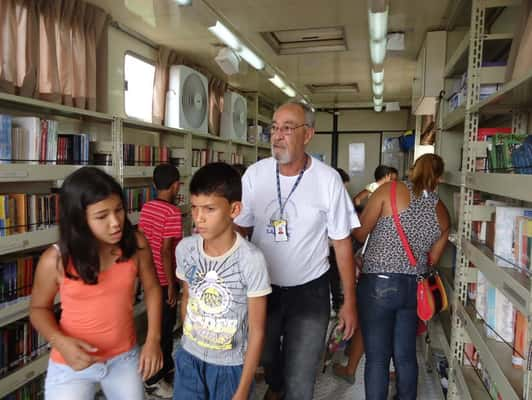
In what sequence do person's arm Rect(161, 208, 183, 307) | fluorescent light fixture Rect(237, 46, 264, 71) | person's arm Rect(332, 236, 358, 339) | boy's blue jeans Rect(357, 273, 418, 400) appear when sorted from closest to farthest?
person's arm Rect(332, 236, 358, 339)
boy's blue jeans Rect(357, 273, 418, 400)
person's arm Rect(161, 208, 183, 307)
fluorescent light fixture Rect(237, 46, 264, 71)

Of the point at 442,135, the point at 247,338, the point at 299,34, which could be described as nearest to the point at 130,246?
the point at 247,338

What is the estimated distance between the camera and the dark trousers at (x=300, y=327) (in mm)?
1673

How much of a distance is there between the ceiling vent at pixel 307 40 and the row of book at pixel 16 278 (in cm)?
270

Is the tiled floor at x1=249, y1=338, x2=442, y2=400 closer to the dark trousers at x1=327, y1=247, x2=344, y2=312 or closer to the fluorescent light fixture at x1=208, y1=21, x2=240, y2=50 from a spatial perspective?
the dark trousers at x1=327, y1=247, x2=344, y2=312

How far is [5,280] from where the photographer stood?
219 centimetres

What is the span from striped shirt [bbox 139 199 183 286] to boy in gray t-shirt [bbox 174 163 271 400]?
1171 millimetres

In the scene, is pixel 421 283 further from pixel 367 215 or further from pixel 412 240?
pixel 367 215

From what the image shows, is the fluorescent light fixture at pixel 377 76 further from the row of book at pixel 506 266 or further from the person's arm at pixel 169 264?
the person's arm at pixel 169 264

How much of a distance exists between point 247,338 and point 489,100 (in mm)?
1352

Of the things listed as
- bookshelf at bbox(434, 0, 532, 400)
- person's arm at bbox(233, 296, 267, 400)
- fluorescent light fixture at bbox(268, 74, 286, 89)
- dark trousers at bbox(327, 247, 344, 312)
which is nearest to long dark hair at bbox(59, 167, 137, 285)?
person's arm at bbox(233, 296, 267, 400)

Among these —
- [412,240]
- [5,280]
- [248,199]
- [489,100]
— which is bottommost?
[5,280]

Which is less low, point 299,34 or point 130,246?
point 299,34

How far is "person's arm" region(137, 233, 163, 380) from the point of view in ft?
4.64

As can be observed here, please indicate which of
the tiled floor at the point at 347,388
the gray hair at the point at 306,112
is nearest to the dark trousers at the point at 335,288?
the tiled floor at the point at 347,388
